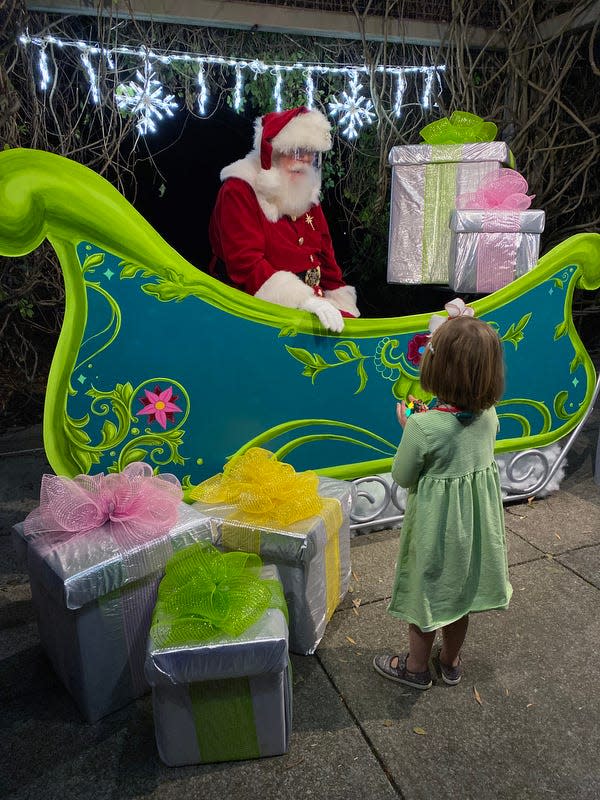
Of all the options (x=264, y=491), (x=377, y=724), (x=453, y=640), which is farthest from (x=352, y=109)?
(x=377, y=724)

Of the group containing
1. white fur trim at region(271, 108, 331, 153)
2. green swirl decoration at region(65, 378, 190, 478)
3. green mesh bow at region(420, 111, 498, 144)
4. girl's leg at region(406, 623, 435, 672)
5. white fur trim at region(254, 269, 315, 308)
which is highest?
green mesh bow at region(420, 111, 498, 144)

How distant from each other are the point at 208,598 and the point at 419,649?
1.99 ft

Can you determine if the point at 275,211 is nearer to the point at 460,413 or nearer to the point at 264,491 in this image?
the point at 264,491

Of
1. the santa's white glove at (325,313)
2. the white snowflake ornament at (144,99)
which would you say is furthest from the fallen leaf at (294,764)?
the white snowflake ornament at (144,99)

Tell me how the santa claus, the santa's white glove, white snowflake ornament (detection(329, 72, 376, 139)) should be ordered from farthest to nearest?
white snowflake ornament (detection(329, 72, 376, 139))
the santa claus
the santa's white glove

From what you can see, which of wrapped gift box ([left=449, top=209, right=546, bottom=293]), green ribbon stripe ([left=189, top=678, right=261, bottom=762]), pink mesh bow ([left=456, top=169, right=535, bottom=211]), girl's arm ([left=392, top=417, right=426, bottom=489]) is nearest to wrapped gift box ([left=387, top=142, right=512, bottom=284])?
pink mesh bow ([left=456, top=169, right=535, bottom=211])

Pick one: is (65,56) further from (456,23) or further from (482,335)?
(482,335)

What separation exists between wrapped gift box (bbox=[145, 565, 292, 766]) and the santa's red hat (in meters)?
1.72

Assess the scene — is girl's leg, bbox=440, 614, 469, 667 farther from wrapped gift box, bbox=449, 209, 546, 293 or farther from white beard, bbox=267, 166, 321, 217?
white beard, bbox=267, 166, 321, 217

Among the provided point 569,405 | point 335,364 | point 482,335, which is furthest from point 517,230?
point 482,335

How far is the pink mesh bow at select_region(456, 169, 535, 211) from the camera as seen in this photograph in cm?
258

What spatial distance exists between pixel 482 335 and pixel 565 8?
3.13 meters

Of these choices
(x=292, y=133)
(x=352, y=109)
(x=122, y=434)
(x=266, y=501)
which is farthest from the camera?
(x=352, y=109)

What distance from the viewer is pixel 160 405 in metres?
2.03
